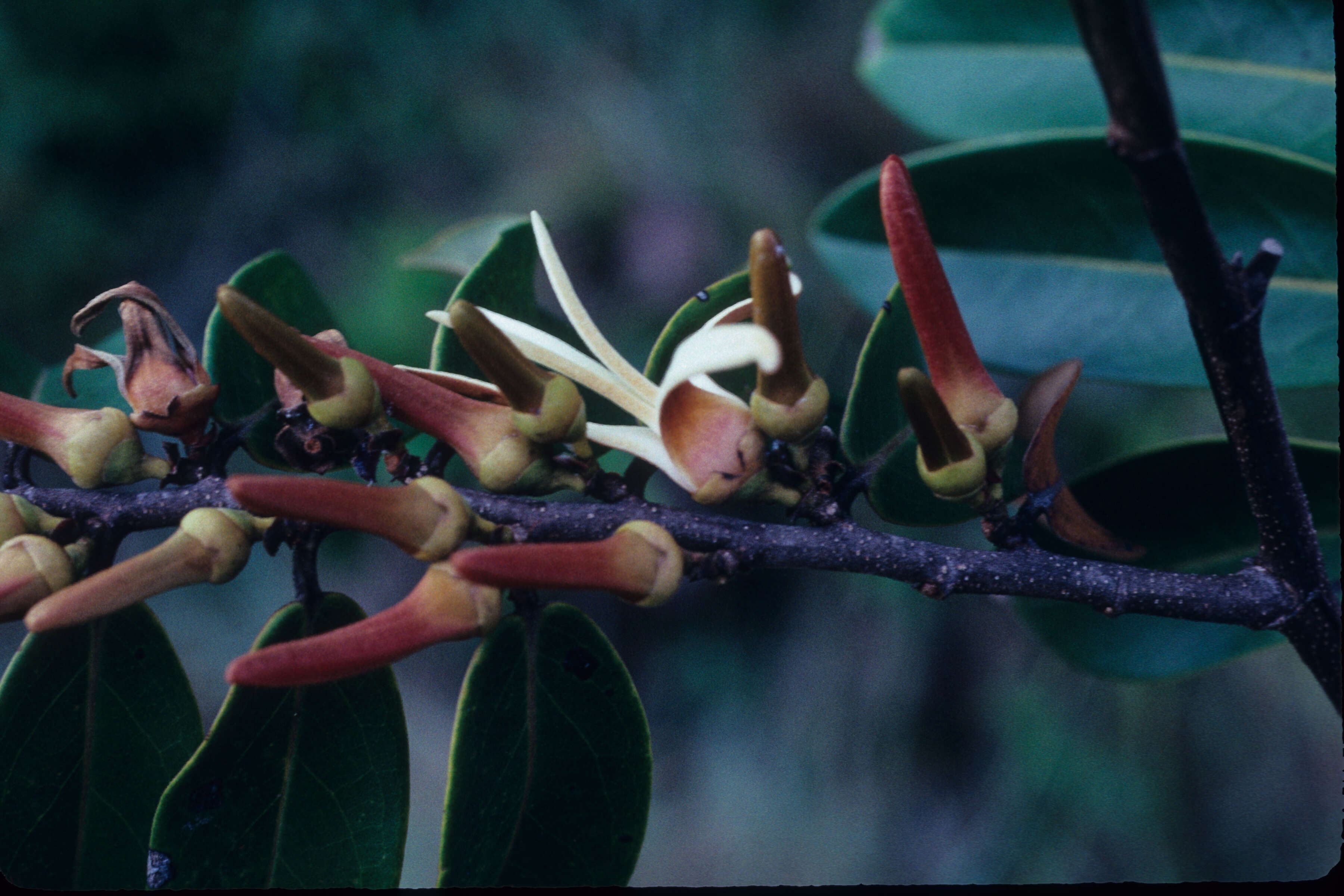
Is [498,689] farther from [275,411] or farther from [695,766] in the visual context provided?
[695,766]

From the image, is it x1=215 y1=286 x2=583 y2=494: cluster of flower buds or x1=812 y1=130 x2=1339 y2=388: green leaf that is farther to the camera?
x1=812 y1=130 x2=1339 y2=388: green leaf

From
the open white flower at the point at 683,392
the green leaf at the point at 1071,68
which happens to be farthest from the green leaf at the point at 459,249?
the green leaf at the point at 1071,68

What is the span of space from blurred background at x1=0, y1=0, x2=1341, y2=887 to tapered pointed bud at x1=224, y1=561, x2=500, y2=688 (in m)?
0.74

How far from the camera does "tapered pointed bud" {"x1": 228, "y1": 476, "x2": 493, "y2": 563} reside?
1.38 feet

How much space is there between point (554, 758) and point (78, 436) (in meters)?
0.38

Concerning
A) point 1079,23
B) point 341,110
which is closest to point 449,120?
point 341,110

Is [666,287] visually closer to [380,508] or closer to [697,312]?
[697,312]

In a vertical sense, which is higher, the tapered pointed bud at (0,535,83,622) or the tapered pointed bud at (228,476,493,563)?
the tapered pointed bud at (228,476,493,563)

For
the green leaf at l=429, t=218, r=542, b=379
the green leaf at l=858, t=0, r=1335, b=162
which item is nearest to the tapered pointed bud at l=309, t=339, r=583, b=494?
the green leaf at l=429, t=218, r=542, b=379

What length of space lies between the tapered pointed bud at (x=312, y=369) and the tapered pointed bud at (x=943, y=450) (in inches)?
11.9

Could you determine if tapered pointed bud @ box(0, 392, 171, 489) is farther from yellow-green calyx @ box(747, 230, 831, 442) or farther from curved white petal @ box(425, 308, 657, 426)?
yellow-green calyx @ box(747, 230, 831, 442)

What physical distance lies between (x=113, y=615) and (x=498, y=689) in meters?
0.28

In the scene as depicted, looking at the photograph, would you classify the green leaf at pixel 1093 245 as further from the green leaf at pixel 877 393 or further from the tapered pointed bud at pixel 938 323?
the tapered pointed bud at pixel 938 323

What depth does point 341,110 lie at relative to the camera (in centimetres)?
229
